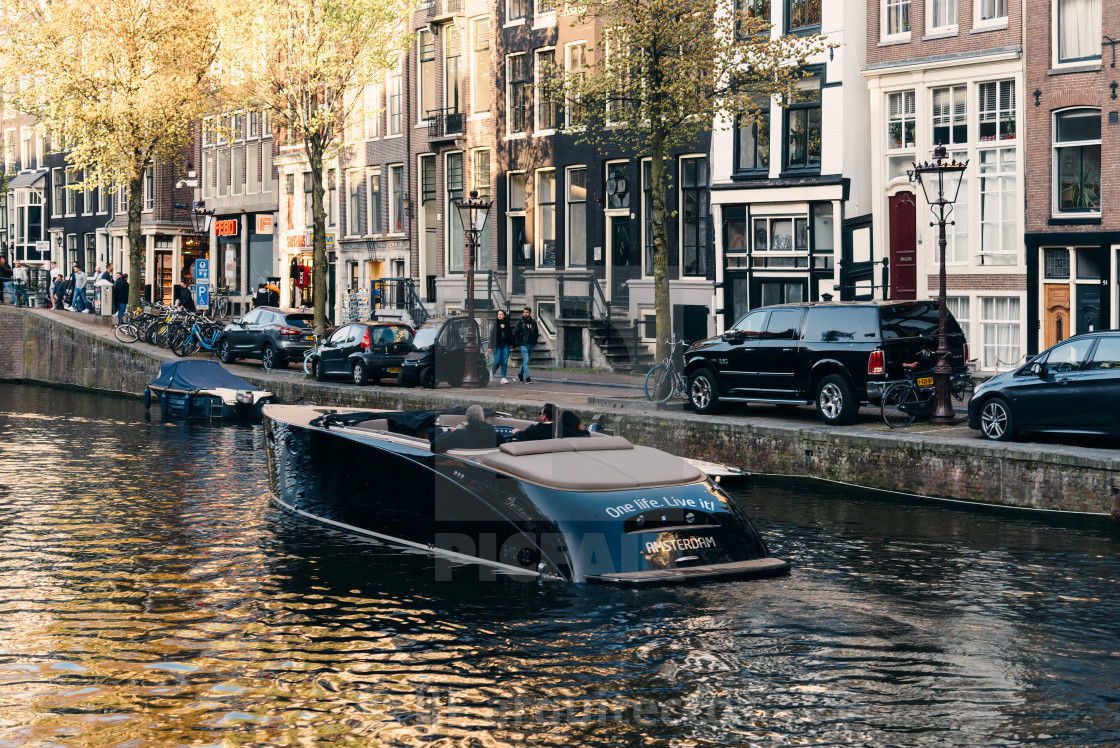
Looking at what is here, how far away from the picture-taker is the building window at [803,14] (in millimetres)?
33906

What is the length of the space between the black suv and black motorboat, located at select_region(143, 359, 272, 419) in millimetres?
10813

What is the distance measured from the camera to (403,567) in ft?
47.8

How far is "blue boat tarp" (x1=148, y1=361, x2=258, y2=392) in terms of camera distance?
105ft

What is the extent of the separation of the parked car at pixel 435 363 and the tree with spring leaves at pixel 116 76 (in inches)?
671

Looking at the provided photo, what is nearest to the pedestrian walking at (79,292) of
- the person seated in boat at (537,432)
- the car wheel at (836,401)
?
the car wheel at (836,401)

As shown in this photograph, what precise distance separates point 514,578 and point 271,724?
4.14 meters

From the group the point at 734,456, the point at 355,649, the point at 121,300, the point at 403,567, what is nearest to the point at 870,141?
the point at 734,456

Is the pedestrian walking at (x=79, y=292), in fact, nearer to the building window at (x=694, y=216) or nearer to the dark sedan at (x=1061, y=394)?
the building window at (x=694, y=216)

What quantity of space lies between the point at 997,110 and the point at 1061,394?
1280 cm

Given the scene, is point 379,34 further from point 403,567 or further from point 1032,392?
point 403,567

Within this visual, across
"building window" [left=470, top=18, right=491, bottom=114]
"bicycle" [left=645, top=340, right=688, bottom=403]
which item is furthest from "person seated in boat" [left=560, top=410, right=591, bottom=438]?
"building window" [left=470, top=18, right=491, bottom=114]

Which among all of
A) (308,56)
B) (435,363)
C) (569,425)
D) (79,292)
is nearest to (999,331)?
(435,363)

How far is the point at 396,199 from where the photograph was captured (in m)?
49.7

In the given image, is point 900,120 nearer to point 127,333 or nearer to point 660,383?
point 660,383
